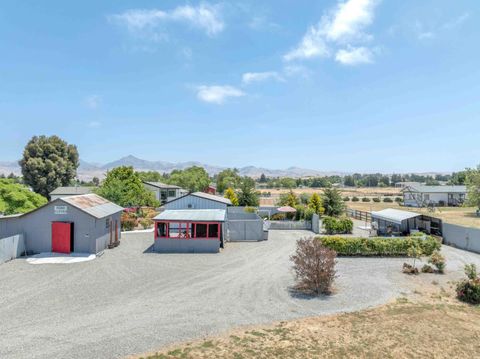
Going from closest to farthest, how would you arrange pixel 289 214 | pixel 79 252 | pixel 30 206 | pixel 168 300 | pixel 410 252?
1. pixel 168 300
2. pixel 410 252
3. pixel 79 252
4. pixel 30 206
5. pixel 289 214

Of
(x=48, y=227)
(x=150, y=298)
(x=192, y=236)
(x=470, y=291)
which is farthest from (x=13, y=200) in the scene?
(x=470, y=291)

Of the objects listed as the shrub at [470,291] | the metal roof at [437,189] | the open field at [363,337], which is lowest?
the open field at [363,337]

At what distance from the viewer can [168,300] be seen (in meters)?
12.6

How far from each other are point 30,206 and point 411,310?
33801 millimetres

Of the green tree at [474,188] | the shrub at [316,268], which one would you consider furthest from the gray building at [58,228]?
the green tree at [474,188]

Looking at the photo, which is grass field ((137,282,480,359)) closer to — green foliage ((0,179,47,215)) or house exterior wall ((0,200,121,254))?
house exterior wall ((0,200,121,254))

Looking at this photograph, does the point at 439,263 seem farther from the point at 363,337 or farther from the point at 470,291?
the point at 363,337

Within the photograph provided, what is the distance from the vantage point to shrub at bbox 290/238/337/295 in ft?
44.3

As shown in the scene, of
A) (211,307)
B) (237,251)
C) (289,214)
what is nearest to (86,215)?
(237,251)

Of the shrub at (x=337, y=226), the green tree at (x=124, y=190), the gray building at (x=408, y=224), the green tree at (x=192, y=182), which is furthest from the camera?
the green tree at (x=192, y=182)

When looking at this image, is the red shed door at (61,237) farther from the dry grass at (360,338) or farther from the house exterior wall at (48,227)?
the dry grass at (360,338)

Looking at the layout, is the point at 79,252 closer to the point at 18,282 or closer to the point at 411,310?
the point at 18,282

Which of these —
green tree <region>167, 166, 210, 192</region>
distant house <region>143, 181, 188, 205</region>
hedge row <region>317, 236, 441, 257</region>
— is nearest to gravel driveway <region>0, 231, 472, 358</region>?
hedge row <region>317, 236, 441, 257</region>

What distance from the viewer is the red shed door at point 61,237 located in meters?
20.4
